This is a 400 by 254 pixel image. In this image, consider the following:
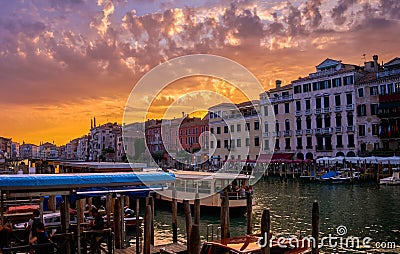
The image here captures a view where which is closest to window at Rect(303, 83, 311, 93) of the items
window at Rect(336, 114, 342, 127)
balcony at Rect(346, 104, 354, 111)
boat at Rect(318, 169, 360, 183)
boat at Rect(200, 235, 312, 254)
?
window at Rect(336, 114, 342, 127)

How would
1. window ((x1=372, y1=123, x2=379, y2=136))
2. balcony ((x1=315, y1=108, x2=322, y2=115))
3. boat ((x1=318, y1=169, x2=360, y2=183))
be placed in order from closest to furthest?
boat ((x1=318, y1=169, x2=360, y2=183)) → window ((x1=372, y1=123, x2=379, y2=136)) → balcony ((x1=315, y1=108, x2=322, y2=115))

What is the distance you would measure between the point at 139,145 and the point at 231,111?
30784 millimetres

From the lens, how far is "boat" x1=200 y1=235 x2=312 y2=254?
1098cm

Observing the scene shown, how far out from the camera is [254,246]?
36.0ft

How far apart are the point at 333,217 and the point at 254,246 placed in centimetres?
→ 1161

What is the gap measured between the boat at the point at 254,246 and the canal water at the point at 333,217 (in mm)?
3191

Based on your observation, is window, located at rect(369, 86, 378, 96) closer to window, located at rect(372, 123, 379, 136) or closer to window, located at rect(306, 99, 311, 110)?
window, located at rect(372, 123, 379, 136)

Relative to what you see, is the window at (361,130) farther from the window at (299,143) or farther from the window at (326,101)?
the window at (299,143)

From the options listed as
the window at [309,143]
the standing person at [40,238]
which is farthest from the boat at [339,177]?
the standing person at [40,238]

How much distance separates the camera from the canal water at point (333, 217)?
16.5 meters

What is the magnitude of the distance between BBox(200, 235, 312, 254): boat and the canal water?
319 cm

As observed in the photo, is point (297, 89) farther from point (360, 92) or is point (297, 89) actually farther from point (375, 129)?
point (375, 129)

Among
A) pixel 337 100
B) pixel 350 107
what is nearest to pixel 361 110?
pixel 350 107

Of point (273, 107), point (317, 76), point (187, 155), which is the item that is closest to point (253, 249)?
point (317, 76)
